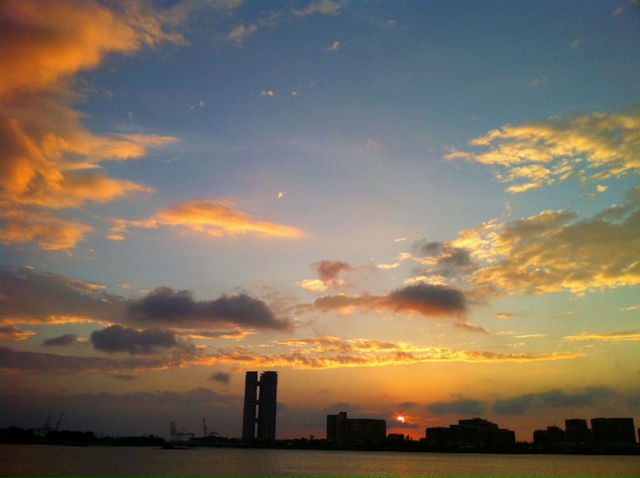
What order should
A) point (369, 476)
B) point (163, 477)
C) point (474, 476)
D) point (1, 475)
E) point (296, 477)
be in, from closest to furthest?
point (1, 475)
point (163, 477)
point (296, 477)
point (369, 476)
point (474, 476)

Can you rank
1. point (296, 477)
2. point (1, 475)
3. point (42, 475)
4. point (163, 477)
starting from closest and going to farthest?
point (1, 475)
point (42, 475)
point (163, 477)
point (296, 477)

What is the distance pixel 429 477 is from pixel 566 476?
44.0m

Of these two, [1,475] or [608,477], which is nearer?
[1,475]

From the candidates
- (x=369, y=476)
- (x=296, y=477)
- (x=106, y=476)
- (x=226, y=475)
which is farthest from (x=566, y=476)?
(x=106, y=476)

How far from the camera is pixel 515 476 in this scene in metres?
150

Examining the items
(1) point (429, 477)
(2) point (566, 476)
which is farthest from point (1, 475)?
(2) point (566, 476)

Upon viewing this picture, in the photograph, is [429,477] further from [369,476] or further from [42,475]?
[42,475]

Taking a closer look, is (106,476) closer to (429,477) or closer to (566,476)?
(429,477)

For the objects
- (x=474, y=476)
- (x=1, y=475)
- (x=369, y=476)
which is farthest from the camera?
(x=474, y=476)

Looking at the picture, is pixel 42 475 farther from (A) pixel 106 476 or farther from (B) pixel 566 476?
(B) pixel 566 476

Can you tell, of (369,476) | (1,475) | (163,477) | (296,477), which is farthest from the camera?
(369,476)

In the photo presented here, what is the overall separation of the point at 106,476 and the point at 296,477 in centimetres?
4291

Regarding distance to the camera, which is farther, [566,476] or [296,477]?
[566,476]

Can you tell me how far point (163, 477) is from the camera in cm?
11962
